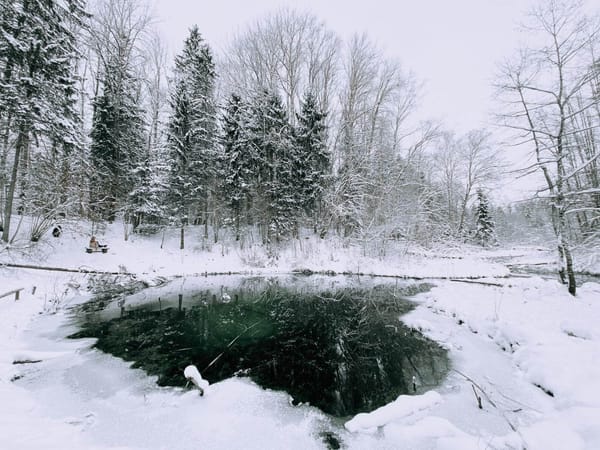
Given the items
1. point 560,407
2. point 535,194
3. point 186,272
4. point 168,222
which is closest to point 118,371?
point 560,407

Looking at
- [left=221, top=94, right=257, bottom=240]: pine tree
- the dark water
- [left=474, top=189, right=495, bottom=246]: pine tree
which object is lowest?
the dark water

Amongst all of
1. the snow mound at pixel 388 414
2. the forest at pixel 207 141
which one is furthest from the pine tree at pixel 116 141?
the snow mound at pixel 388 414

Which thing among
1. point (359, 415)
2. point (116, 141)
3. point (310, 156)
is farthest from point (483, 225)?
point (116, 141)

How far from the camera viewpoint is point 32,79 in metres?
9.06

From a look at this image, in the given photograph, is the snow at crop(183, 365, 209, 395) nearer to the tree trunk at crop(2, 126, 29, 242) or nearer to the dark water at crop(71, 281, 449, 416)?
the dark water at crop(71, 281, 449, 416)

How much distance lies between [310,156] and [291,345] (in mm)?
13614

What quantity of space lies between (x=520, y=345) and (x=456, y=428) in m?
3.19

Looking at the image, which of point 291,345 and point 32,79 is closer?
point 291,345

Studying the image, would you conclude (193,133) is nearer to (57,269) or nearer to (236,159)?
(236,159)

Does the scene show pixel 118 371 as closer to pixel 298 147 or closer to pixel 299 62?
pixel 298 147

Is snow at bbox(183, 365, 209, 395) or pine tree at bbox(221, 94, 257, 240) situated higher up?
pine tree at bbox(221, 94, 257, 240)

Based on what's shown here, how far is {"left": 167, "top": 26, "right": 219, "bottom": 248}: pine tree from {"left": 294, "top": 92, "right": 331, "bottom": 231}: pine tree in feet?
19.0

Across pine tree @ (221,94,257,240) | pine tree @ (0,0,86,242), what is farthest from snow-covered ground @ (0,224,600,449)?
pine tree @ (221,94,257,240)

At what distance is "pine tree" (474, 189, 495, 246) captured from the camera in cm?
2797
